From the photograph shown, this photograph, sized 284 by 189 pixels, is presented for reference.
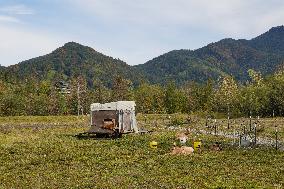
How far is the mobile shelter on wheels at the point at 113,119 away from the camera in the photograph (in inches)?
1858

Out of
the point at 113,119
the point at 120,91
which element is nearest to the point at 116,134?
the point at 113,119

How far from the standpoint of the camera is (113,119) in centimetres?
4797

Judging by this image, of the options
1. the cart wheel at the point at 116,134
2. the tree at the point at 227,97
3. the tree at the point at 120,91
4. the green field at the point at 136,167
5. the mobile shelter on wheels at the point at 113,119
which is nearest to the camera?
the green field at the point at 136,167

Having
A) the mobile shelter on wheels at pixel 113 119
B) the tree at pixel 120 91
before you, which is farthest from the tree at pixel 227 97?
the mobile shelter on wheels at pixel 113 119

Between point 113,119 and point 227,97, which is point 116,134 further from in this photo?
point 227,97

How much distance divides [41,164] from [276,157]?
50.5 feet

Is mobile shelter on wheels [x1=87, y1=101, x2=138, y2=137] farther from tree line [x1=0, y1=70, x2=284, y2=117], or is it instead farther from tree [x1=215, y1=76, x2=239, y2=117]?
tree [x1=215, y1=76, x2=239, y2=117]

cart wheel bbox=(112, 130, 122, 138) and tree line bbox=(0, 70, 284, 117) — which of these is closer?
cart wheel bbox=(112, 130, 122, 138)

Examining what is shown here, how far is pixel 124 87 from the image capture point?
14250 centimetres

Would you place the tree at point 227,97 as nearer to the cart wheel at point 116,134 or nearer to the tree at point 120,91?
the tree at point 120,91

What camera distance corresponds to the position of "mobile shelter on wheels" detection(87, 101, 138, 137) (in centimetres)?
4719

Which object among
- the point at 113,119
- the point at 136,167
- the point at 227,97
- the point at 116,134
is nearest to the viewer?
the point at 136,167

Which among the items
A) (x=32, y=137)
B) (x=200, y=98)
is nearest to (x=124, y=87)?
(x=200, y=98)

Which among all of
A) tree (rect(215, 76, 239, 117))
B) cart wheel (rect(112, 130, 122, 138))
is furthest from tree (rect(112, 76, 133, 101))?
cart wheel (rect(112, 130, 122, 138))
